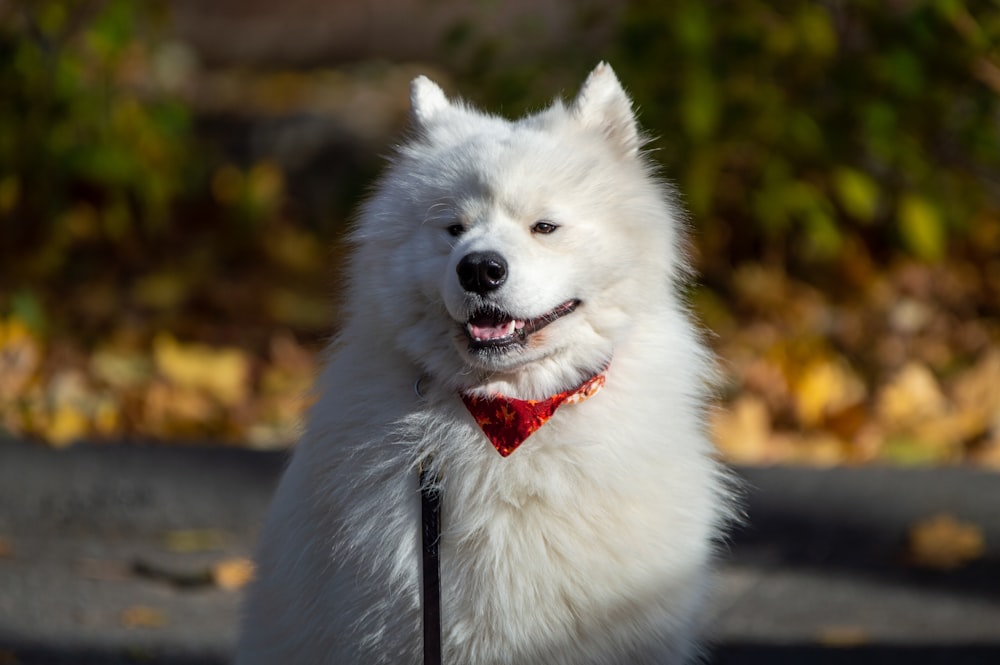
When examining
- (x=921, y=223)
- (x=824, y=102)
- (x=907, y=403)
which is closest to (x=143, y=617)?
(x=907, y=403)

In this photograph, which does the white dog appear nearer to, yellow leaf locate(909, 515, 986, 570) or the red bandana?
the red bandana

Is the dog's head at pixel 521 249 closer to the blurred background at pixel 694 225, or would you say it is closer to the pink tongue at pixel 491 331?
the pink tongue at pixel 491 331

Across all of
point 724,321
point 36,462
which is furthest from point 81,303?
point 724,321

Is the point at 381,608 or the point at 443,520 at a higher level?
the point at 443,520

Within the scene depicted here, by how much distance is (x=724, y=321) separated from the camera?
22.9 feet

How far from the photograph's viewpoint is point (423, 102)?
306 cm

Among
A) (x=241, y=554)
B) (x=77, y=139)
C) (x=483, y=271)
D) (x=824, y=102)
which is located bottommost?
(x=241, y=554)

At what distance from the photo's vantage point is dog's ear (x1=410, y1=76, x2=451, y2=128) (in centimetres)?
304

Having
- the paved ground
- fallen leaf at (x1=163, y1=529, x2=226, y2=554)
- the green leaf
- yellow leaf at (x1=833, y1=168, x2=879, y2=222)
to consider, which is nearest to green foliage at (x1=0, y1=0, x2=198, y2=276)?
the paved ground

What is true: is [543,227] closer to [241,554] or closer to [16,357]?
[241,554]

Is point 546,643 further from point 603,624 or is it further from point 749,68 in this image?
point 749,68

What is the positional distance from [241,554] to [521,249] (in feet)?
9.14

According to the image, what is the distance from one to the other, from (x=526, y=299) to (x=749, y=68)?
4332mm

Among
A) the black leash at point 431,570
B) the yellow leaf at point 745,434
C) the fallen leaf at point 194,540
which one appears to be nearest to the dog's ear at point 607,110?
the black leash at point 431,570
